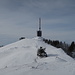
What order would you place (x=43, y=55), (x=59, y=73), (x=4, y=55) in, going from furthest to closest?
1. (x=4, y=55)
2. (x=43, y=55)
3. (x=59, y=73)

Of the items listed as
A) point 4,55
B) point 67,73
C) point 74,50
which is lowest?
point 74,50

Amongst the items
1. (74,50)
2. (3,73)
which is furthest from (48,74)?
(74,50)

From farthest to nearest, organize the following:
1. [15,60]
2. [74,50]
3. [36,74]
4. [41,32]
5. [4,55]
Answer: [74,50] < [41,32] < [4,55] < [15,60] < [36,74]

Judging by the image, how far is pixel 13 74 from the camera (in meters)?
8.31

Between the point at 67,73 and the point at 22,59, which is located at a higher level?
the point at 67,73

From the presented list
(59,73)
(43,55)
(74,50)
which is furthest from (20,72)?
(74,50)

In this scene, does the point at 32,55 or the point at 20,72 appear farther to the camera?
the point at 32,55

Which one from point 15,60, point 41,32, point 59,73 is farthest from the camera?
point 41,32

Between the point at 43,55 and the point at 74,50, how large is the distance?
34015mm

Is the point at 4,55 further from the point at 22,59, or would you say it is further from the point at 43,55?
the point at 43,55

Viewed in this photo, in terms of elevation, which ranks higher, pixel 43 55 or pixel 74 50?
pixel 43 55

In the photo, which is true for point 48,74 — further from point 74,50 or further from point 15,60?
point 74,50

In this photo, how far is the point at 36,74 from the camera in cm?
827

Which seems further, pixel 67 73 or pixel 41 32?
pixel 41 32
